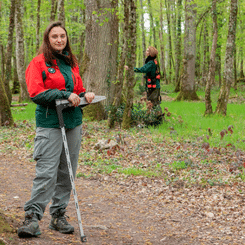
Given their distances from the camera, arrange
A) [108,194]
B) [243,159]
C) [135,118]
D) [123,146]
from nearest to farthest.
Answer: [108,194], [243,159], [123,146], [135,118]

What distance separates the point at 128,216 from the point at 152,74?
5.75 meters

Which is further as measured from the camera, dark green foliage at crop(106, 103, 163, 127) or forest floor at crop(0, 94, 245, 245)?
dark green foliage at crop(106, 103, 163, 127)

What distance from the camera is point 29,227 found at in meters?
2.75

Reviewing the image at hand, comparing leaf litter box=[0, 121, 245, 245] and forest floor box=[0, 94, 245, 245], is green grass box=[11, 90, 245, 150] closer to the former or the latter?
leaf litter box=[0, 121, 245, 245]

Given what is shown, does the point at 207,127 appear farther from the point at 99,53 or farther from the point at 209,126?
the point at 99,53

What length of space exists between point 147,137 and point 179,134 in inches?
39.3

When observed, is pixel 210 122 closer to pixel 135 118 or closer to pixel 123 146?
pixel 135 118

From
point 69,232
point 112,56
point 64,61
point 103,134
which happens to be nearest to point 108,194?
point 69,232

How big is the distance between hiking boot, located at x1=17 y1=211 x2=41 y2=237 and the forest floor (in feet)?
0.21

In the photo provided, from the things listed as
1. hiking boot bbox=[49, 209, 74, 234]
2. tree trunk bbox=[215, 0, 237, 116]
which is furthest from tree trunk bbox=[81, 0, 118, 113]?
hiking boot bbox=[49, 209, 74, 234]

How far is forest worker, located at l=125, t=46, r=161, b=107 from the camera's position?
29.0ft

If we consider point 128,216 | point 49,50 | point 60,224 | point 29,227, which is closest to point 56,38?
point 49,50

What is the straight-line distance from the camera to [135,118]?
9297mm

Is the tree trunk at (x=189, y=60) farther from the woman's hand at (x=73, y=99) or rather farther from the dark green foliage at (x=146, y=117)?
the woman's hand at (x=73, y=99)
